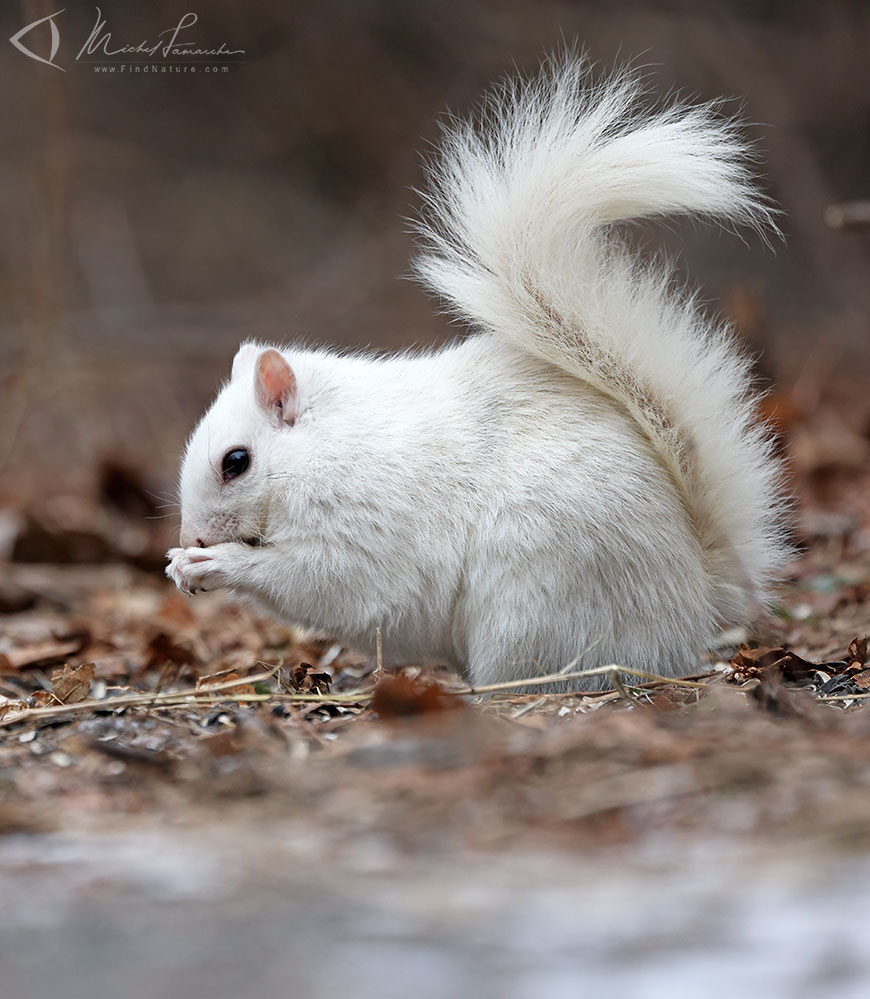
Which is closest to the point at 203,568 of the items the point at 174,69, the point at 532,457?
the point at 532,457

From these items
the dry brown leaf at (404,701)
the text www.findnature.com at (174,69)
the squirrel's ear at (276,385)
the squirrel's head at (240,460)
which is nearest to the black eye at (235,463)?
the squirrel's head at (240,460)

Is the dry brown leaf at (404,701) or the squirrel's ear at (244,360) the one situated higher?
the squirrel's ear at (244,360)

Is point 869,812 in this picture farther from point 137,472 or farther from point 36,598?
point 137,472

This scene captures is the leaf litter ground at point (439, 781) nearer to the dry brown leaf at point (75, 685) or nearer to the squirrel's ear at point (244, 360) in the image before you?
the dry brown leaf at point (75, 685)

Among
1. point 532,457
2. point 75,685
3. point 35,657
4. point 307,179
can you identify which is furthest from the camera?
point 307,179

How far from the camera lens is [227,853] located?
1347 mm

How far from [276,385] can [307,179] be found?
7570 mm

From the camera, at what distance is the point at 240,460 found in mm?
2523

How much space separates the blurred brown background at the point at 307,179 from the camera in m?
7.39

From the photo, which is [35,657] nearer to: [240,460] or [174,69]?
[240,460]

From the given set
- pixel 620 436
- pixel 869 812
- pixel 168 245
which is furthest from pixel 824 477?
pixel 168 245

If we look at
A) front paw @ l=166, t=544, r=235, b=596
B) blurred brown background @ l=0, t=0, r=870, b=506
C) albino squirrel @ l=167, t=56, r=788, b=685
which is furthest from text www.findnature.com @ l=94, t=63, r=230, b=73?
front paw @ l=166, t=544, r=235, b=596

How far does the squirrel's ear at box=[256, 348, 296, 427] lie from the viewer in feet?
8.34

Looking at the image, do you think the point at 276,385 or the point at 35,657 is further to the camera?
the point at 35,657
